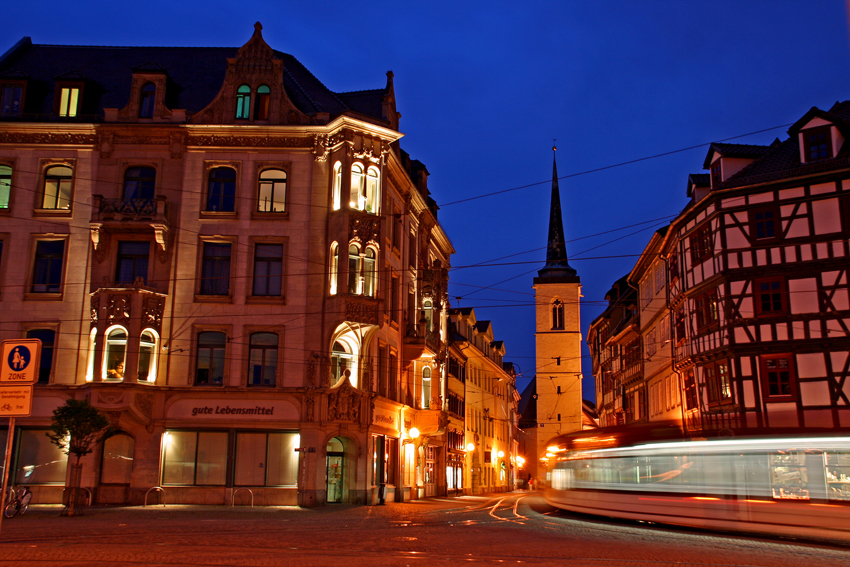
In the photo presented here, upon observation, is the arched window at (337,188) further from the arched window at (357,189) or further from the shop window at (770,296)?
the shop window at (770,296)

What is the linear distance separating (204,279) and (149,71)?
9377 millimetres

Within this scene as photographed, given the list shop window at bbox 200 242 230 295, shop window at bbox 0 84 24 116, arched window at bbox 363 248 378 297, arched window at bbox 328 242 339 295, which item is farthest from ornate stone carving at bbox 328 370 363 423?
shop window at bbox 0 84 24 116

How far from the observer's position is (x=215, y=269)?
115 feet

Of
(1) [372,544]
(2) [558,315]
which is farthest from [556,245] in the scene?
(1) [372,544]

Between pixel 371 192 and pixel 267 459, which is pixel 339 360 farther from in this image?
pixel 371 192

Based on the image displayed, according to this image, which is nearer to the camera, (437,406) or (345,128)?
(345,128)

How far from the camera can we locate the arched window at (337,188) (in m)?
35.3

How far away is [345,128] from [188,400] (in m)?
12.8

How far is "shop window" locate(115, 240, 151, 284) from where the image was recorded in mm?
34719

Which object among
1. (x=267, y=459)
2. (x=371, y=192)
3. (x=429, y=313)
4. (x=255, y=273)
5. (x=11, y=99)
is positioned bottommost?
(x=267, y=459)

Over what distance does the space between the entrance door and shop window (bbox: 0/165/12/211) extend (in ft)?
55.9

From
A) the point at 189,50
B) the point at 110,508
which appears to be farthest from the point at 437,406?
the point at 189,50

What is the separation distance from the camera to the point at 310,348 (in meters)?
33.9

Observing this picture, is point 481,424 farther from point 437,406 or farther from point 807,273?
point 807,273
